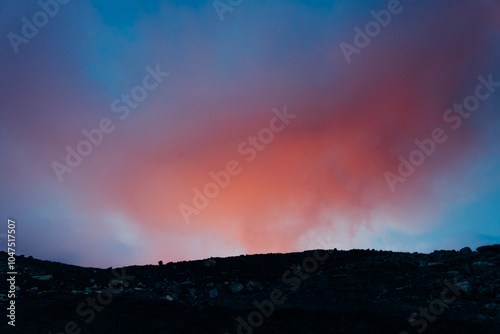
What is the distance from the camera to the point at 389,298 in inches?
591

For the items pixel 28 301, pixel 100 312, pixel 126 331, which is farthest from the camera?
pixel 28 301

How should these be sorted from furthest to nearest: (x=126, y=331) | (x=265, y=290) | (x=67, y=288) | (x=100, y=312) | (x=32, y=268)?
(x=32, y=268) → (x=67, y=288) → (x=265, y=290) → (x=100, y=312) → (x=126, y=331)

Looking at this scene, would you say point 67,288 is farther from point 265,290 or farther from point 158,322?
point 265,290

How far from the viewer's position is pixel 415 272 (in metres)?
17.6

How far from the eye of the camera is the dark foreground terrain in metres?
13.3

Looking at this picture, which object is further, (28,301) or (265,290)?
(265,290)

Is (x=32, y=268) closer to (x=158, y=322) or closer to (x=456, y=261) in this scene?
(x=158, y=322)

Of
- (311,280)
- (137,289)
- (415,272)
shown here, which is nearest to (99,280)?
(137,289)

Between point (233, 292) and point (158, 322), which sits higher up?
point (233, 292)

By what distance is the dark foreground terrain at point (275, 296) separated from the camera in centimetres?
1334

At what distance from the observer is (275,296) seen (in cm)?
1669

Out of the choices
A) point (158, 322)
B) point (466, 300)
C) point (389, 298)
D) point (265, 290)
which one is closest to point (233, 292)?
point (265, 290)

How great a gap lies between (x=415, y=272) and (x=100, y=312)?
12.6 m

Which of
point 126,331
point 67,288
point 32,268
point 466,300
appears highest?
point 32,268
